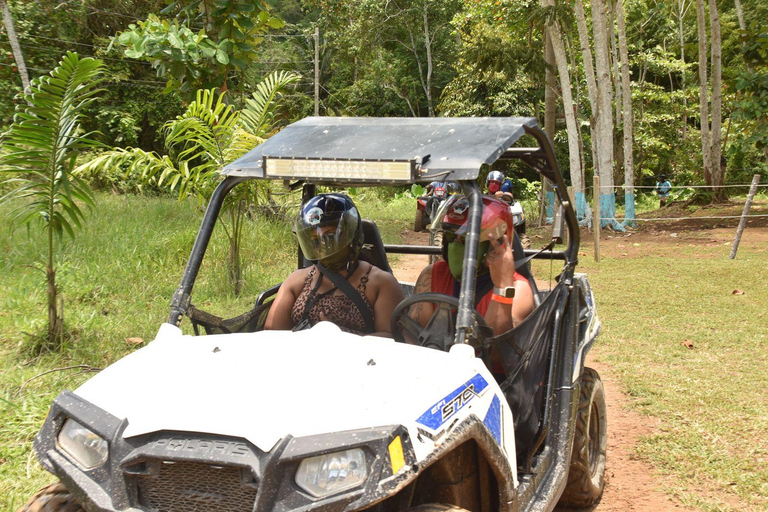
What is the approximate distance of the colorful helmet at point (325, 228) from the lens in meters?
3.67

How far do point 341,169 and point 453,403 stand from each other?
3.44ft

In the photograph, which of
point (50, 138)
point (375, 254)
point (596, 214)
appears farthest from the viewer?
point (596, 214)

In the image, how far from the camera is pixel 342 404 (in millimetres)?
2367

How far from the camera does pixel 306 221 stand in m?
3.68

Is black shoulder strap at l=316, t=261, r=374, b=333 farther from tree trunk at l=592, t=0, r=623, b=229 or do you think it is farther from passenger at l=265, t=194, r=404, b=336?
tree trunk at l=592, t=0, r=623, b=229

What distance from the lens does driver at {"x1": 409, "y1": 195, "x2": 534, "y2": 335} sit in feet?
11.1

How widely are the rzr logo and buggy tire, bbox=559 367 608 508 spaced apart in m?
1.39

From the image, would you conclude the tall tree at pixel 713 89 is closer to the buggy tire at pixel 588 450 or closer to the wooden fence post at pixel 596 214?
the wooden fence post at pixel 596 214

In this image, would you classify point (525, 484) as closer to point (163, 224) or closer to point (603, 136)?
point (163, 224)

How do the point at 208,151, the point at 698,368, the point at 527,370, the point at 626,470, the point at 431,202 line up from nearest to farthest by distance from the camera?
the point at 527,370, the point at 626,470, the point at 698,368, the point at 208,151, the point at 431,202

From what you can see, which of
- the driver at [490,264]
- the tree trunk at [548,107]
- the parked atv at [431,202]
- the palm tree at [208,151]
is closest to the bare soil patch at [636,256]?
the parked atv at [431,202]

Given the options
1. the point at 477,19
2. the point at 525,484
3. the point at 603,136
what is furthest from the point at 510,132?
the point at 477,19

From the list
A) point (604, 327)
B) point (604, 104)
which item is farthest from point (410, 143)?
point (604, 104)

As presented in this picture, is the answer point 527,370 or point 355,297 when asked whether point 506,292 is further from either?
point 355,297
